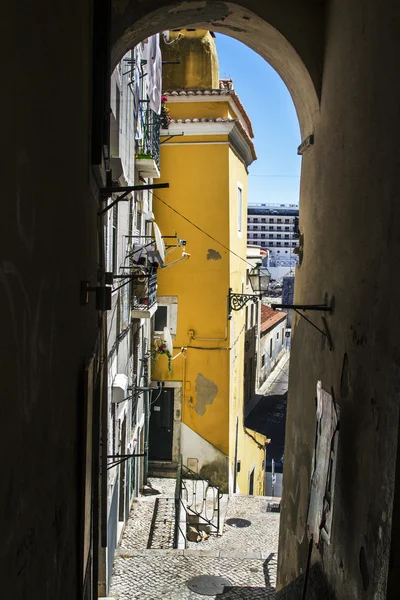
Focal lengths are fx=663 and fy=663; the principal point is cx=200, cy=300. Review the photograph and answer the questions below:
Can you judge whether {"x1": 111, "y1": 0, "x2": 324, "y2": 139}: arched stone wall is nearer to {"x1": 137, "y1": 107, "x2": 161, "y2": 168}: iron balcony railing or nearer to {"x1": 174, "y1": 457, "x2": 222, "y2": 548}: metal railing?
{"x1": 137, "y1": 107, "x2": 161, "y2": 168}: iron balcony railing

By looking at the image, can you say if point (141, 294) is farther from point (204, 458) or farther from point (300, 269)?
point (204, 458)

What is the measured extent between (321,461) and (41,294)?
371 cm

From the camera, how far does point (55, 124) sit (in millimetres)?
3051

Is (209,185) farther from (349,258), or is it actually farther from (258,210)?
(258,210)

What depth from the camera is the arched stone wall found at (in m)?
6.37

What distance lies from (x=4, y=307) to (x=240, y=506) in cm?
1460

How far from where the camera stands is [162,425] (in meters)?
18.1

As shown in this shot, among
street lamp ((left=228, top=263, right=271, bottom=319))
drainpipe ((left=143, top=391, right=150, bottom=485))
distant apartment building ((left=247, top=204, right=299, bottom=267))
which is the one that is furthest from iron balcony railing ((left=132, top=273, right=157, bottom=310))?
distant apartment building ((left=247, top=204, right=299, bottom=267))

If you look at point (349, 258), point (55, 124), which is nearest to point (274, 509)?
point (349, 258)

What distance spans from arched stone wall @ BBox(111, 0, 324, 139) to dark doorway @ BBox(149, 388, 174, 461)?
40.3 ft

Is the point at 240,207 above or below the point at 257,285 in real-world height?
above

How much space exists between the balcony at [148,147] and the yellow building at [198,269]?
Result: 11.4ft

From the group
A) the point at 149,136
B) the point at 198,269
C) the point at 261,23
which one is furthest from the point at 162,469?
the point at 261,23

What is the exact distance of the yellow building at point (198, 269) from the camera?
17375mm
